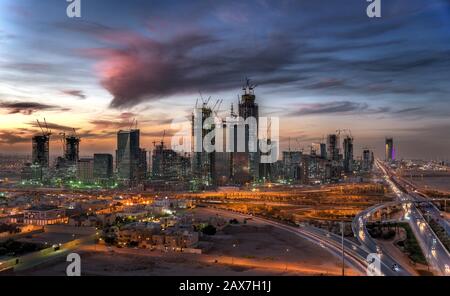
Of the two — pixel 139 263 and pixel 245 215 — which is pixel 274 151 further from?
pixel 139 263

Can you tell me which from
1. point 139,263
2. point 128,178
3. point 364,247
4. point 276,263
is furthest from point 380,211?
point 128,178

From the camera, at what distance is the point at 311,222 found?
17172 millimetres

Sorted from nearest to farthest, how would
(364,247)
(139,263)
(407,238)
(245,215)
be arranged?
(139,263), (364,247), (407,238), (245,215)

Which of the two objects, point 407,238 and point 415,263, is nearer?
point 415,263

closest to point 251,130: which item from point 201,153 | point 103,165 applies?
point 201,153

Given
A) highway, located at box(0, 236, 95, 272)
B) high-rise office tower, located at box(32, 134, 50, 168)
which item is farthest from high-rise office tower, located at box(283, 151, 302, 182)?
highway, located at box(0, 236, 95, 272)

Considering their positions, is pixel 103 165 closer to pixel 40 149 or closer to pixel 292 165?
pixel 40 149

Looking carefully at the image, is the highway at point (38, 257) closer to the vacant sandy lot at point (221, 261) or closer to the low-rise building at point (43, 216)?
the vacant sandy lot at point (221, 261)

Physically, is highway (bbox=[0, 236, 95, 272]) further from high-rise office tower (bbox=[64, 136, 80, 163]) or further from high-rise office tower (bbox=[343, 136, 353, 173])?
high-rise office tower (bbox=[343, 136, 353, 173])

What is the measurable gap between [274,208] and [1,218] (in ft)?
43.2

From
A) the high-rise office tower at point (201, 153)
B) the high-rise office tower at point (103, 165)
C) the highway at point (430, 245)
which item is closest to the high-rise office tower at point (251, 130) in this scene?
the high-rise office tower at point (201, 153)

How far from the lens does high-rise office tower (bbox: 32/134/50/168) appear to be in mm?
54312

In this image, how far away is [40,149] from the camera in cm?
5525
